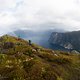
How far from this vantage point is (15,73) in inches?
7815

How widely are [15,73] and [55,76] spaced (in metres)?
26.4

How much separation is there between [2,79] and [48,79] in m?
29.2

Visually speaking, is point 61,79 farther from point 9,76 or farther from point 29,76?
point 9,76

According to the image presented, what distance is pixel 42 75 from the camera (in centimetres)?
19962

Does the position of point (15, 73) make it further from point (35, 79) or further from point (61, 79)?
point (61, 79)

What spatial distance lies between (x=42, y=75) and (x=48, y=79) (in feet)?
27.1

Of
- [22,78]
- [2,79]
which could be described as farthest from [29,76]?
[2,79]

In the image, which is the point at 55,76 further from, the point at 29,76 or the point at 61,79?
the point at 29,76

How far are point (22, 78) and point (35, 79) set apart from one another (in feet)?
27.5

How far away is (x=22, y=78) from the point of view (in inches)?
7598

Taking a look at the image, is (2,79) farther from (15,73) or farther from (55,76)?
(55,76)

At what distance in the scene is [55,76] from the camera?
197m

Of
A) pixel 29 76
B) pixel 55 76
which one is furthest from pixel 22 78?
pixel 55 76

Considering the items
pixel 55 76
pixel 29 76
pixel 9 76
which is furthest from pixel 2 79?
pixel 55 76
